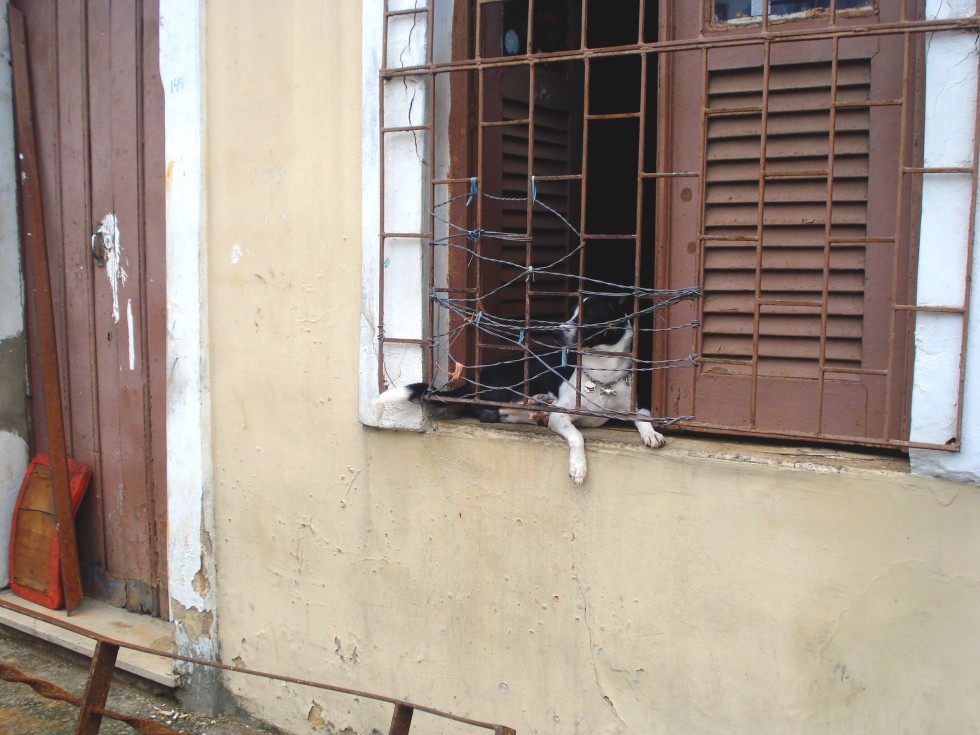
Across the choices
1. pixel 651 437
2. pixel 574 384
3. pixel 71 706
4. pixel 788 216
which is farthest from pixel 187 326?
pixel 788 216

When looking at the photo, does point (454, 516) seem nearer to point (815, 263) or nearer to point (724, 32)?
point (815, 263)

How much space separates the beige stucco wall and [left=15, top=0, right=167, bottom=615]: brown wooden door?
2.24 ft

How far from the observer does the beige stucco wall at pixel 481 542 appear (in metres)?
2.37

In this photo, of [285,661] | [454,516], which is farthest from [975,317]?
[285,661]

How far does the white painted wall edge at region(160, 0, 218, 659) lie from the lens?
3486mm

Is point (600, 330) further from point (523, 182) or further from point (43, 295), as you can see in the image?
point (43, 295)

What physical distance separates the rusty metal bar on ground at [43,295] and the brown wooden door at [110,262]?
8cm

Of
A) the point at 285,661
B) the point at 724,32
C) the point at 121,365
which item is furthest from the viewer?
the point at 121,365

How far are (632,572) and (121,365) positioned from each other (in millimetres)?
2773

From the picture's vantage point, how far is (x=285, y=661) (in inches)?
137

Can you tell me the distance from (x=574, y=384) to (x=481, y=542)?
66cm

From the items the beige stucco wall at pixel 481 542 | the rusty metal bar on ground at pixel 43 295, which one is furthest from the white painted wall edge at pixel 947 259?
the rusty metal bar on ground at pixel 43 295

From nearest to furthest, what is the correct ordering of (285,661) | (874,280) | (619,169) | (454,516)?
(874,280), (454,516), (285,661), (619,169)

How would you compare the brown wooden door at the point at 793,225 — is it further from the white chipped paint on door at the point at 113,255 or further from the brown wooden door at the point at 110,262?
the white chipped paint on door at the point at 113,255
